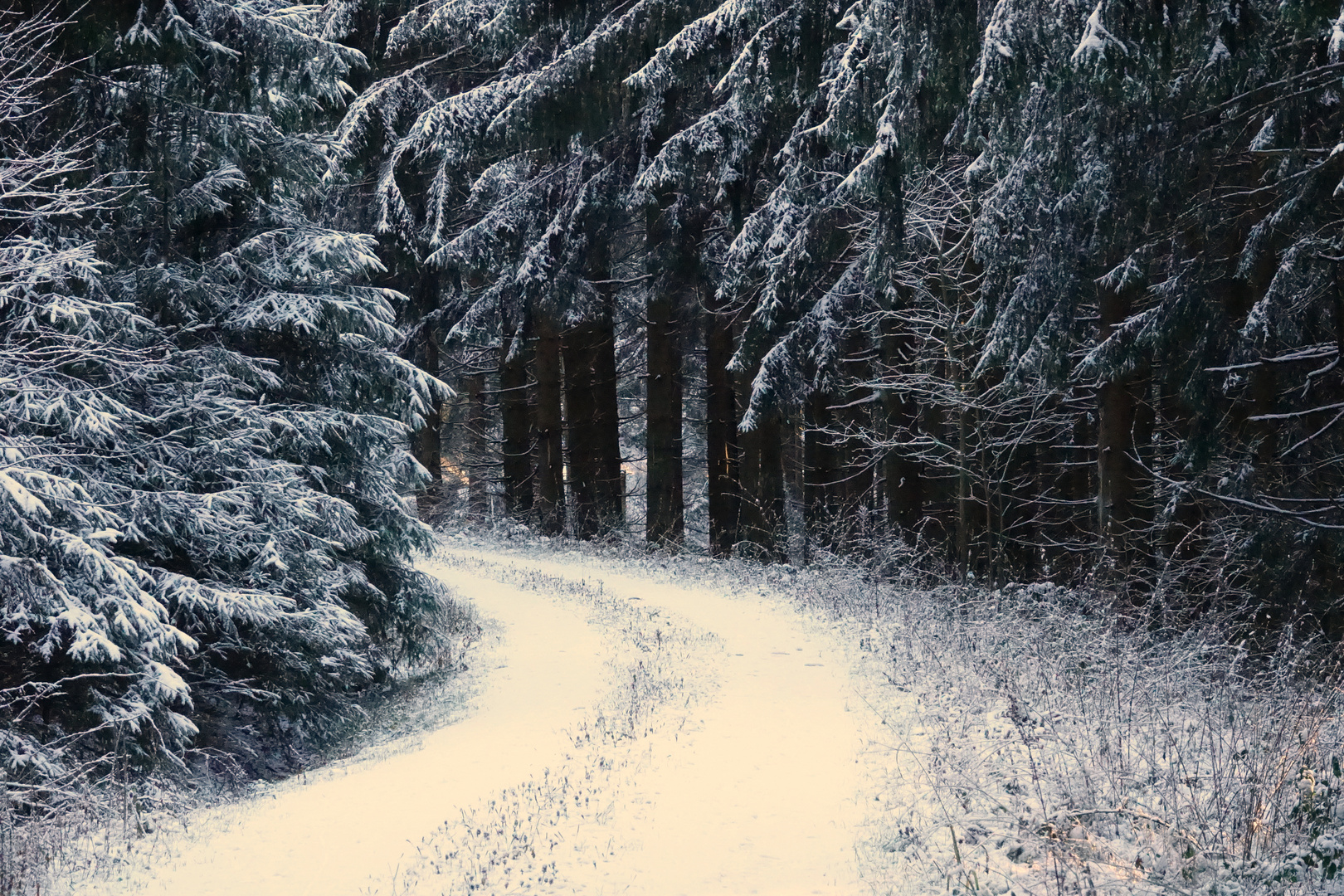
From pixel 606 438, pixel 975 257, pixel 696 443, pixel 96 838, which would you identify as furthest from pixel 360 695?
Answer: pixel 696 443

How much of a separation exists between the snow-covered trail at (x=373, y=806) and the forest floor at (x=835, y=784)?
0.08ft

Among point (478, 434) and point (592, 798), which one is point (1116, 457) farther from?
point (478, 434)

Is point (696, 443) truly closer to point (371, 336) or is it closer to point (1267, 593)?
point (371, 336)

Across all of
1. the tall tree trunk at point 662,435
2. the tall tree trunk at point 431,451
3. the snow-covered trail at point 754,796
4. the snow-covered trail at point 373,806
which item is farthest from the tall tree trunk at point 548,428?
the snow-covered trail at point 754,796

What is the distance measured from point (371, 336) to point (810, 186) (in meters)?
7.10

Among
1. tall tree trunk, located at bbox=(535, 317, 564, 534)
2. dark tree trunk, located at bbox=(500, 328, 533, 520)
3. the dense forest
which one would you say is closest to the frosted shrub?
the dense forest

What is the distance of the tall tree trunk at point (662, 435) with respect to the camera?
2025 centimetres

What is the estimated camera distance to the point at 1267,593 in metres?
8.67

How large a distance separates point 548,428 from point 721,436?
4506 millimetres

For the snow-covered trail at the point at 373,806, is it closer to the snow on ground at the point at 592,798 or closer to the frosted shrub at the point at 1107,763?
the snow on ground at the point at 592,798

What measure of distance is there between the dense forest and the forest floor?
48.1 inches

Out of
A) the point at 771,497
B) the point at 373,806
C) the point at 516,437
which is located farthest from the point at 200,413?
the point at 516,437

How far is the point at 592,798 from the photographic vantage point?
20.8 feet

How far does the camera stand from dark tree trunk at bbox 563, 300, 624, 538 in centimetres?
2202
